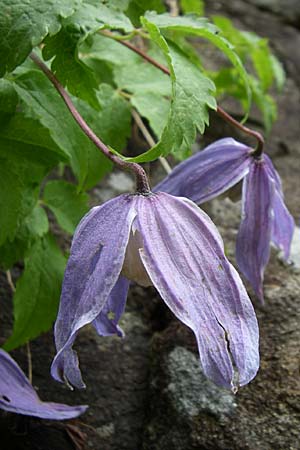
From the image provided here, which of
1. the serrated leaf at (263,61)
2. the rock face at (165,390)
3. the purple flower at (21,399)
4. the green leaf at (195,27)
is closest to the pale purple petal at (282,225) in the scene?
the rock face at (165,390)

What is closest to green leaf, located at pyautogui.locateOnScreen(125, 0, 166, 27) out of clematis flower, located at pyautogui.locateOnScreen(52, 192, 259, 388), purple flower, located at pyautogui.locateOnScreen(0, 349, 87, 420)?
clematis flower, located at pyautogui.locateOnScreen(52, 192, 259, 388)

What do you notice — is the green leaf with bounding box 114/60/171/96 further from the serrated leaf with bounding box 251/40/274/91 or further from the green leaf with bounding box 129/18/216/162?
the serrated leaf with bounding box 251/40/274/91

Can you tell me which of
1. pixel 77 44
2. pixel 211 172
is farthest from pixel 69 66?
pixel 211 172

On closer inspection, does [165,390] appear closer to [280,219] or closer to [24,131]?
[280,219]

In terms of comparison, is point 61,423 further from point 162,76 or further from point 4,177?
point 162,76

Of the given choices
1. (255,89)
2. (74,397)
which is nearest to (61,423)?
(74,397)
